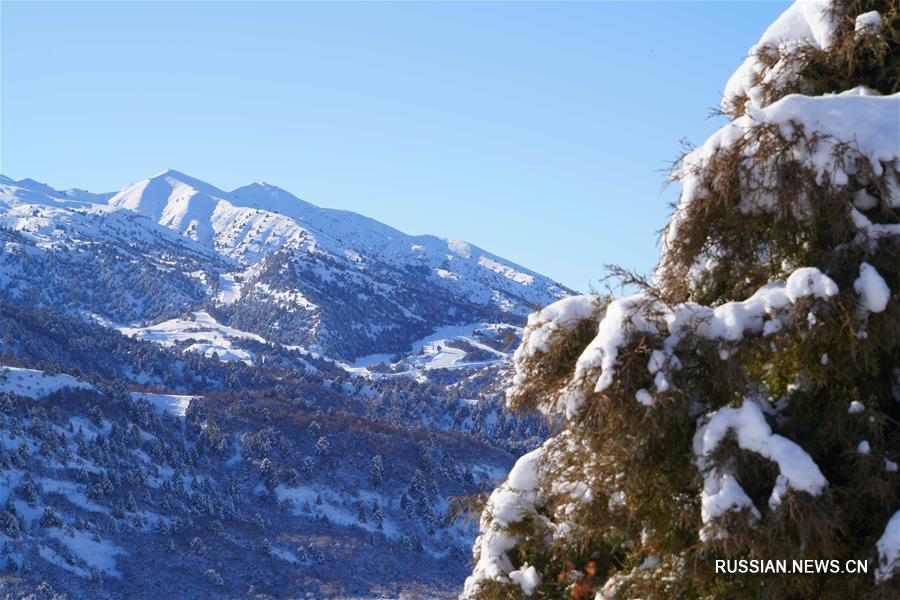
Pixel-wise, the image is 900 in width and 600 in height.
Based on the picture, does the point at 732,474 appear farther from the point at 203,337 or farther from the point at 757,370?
the point at 203,337

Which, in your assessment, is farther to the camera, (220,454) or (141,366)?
(141,366)

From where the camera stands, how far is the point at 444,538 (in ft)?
231

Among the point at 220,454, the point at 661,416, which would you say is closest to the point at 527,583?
the point at 661,416

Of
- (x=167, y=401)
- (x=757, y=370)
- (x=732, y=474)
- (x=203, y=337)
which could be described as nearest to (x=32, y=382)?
(x=167, y=401)

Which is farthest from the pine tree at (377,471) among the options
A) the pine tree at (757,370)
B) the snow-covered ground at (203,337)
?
the snow-covered ground at (203,337)

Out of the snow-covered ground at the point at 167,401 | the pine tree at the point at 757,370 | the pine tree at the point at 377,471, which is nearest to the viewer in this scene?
the pine tree at the point at 757,370

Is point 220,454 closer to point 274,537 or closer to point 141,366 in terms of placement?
point 274,537

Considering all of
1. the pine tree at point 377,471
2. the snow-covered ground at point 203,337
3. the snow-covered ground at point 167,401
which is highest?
the pine tree at point 377,471

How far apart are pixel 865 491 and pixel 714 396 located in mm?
1212

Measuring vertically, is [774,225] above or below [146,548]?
above

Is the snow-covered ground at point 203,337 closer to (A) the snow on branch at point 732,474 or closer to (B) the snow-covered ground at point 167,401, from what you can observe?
(B) the snow-covered ground at point 167,401

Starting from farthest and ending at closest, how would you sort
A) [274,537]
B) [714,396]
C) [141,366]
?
[141,366] → [274,537] → [714,396]

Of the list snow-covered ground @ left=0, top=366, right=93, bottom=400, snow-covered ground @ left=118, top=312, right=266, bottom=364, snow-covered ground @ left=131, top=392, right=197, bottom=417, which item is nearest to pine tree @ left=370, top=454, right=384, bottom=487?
snow-covered ground @ left=131, top=392, right=197, bottom=417

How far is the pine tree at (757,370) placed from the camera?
5.61 meters
